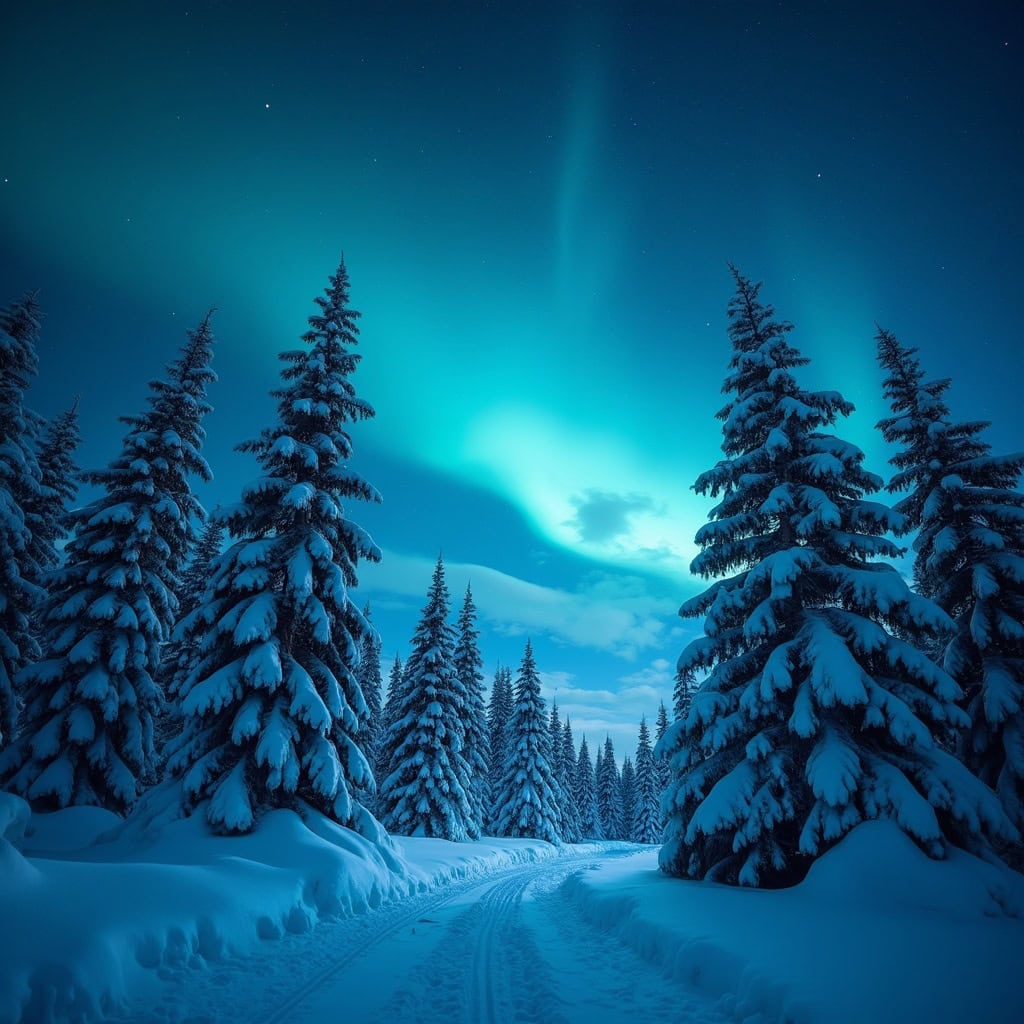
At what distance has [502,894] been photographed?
14.1m

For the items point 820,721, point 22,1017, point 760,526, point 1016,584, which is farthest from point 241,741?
point 1016,584

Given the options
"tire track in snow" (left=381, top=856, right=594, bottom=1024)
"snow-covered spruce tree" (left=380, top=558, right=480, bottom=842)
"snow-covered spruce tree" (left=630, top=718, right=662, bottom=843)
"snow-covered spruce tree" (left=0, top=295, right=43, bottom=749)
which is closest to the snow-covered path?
"tire track in snow" (left=381, top=856, right=594, bottom=1024)

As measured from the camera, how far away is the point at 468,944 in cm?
839

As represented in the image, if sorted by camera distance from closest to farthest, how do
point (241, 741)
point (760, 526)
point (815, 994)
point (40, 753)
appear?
point (815, 994) → point (241, 741) → point (760, 526) → point (40, 753)

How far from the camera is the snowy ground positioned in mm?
5168

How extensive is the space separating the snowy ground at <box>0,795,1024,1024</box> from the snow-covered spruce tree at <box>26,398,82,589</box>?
16.2 m

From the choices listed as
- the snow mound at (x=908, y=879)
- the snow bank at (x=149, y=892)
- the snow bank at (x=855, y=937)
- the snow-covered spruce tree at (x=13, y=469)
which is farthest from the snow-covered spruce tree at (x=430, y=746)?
the snow mound at (x=908, y=879)

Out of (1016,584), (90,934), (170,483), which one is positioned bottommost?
(90,934)

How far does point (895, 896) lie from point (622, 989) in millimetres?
4854

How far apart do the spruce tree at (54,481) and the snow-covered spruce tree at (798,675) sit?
83.5 ft

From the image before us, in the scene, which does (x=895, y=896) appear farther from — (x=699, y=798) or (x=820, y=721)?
(x=699, y=798)

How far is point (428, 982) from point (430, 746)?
2177 centimetres

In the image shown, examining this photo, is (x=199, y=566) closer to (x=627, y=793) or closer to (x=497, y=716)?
(x=497, y=716)

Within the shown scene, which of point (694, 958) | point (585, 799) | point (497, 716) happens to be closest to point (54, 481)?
point (694, 958)
